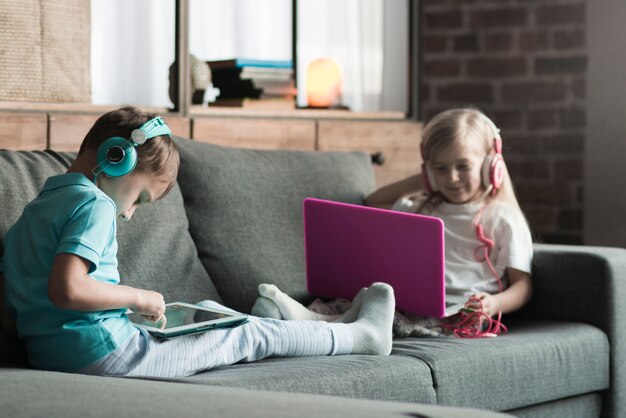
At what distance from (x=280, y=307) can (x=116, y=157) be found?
69cm

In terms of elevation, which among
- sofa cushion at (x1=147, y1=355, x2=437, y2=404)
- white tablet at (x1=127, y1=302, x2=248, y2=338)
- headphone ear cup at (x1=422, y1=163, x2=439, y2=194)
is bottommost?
sofa cushion at (x1=147, y1=355, x2=437, y2=404)

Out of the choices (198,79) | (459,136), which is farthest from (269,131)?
(459,136)

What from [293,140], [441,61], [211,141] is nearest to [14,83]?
[211,141]

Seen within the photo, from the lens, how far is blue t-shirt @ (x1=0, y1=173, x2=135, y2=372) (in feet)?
Result: 5.92

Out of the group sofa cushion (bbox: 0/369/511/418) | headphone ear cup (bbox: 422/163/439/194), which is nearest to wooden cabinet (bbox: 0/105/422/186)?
headphone ear cup (bbox: 422/163/439/194)

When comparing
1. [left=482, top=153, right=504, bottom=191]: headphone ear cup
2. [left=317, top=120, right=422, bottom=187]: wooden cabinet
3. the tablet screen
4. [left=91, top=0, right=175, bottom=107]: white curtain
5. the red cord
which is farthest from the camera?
[left=317, top=120, right=422, bottom=187]: wooden cabinet

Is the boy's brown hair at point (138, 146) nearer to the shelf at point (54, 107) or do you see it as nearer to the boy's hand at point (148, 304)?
the boy's hand at point (148, 304)

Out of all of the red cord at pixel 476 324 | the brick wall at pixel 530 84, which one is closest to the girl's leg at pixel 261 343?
the red cord at pixel 476 324

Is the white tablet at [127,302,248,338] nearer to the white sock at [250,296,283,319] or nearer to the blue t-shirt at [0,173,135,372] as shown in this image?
the blue t-shirt at [0,173,135,372]

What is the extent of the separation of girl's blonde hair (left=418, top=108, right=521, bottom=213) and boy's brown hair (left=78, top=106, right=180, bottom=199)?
1.05 m

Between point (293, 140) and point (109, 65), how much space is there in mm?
648

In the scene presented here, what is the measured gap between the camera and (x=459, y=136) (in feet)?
9.19

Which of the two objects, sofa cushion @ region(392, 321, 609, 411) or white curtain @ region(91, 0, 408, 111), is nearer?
sofa cushion @ region(392, 321, 609, 411)

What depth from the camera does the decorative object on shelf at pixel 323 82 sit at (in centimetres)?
360
